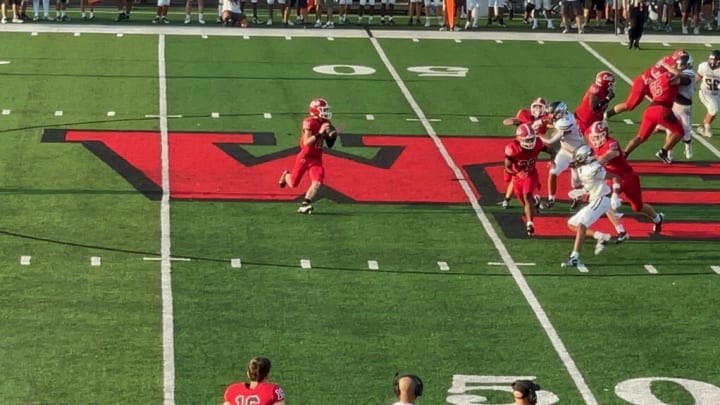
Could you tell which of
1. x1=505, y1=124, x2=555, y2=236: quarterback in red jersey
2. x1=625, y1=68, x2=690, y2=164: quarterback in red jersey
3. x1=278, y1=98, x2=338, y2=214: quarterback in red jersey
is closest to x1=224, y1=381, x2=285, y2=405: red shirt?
x1=505, y1=124, x2=555, y2=236: quarterback in red jersey

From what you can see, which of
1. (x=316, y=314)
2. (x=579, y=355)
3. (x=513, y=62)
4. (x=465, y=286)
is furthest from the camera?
(x=513, y=62)

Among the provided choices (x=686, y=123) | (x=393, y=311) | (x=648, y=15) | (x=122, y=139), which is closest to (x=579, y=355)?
(x=393, y=311)

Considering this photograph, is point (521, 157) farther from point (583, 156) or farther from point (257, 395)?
point (257, 395)

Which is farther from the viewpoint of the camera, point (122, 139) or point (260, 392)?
point (122, 139)

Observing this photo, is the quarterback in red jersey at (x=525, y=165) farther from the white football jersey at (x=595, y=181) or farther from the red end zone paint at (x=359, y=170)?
the white football jersey at (x=595, y=181)

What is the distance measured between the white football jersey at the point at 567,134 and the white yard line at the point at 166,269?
4.67 meters

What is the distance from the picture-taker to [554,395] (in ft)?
48.2

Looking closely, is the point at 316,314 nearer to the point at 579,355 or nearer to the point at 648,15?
the point at 579,355

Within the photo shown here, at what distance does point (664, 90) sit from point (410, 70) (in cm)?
736

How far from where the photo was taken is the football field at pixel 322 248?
50.2ft

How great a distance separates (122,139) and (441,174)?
463 centimetres

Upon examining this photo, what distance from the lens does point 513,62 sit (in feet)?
102

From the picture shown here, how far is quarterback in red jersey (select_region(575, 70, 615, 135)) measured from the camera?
22547 mm

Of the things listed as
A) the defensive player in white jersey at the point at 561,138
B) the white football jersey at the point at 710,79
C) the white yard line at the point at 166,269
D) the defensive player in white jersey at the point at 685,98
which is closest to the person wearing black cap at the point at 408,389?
the white yard line at the point at 166,269
